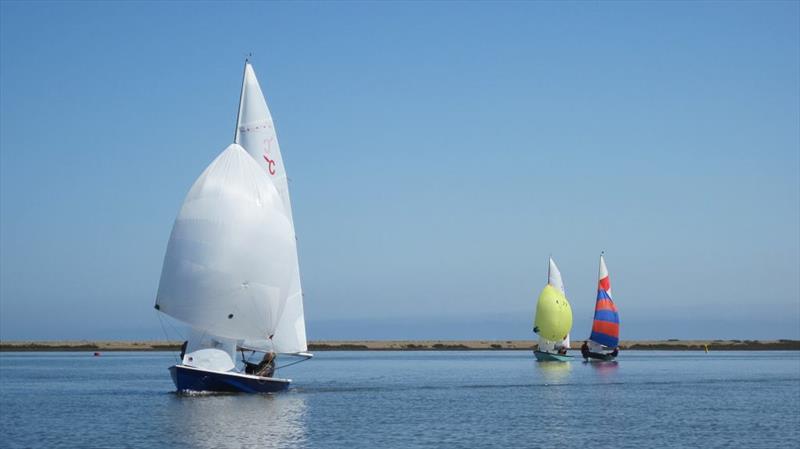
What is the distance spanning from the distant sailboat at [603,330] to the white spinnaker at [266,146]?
58.8 metres

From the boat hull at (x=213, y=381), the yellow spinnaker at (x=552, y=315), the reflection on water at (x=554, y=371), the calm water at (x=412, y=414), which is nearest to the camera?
the calm water at (x=412, y=414)

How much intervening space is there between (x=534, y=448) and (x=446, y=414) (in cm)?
1264

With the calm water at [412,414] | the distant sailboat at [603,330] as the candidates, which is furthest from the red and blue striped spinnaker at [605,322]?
the calm water at [412,414]

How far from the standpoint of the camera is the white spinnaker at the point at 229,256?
5019 cm

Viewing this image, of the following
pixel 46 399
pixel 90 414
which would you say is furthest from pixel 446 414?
pixel 46 399

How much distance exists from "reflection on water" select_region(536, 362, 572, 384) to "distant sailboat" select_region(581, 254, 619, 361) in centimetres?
465

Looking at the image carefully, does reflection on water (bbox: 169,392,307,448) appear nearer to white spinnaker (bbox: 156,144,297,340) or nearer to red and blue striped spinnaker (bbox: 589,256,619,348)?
white spinnaker (bbox: 156,144,297,340)

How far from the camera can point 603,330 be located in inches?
4427

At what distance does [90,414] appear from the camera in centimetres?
4919

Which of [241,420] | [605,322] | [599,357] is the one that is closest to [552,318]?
[605,322]

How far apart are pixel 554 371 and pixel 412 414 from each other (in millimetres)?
45771

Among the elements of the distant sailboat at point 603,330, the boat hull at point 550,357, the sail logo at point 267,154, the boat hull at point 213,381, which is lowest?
the boat hull at point 213,381

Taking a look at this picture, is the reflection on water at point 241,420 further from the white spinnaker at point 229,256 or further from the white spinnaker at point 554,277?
the white spinnaker at point 554,277

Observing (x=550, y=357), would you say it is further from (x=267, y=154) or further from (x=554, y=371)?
(x=267, y=154)
